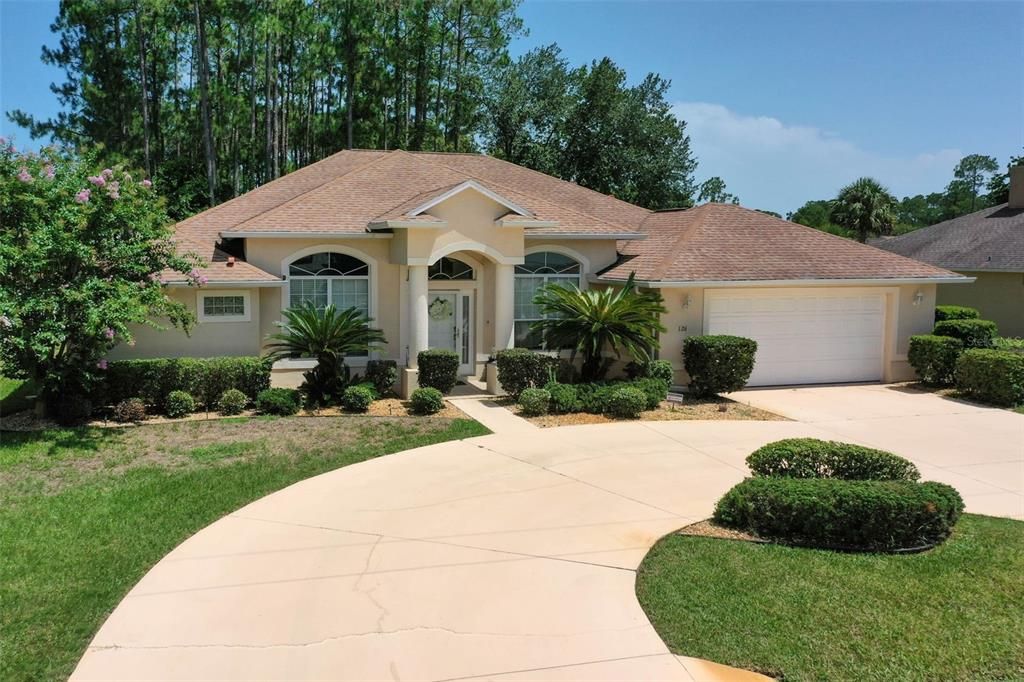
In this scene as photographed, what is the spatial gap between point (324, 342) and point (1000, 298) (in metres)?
20.9

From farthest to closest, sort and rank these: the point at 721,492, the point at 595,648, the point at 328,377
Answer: the point at 328,377, the point at 721,492, the point at 595,648

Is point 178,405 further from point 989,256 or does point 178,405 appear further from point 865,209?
point 865,209

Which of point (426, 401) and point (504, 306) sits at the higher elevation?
point (504, 306)

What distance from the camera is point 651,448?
483 inches

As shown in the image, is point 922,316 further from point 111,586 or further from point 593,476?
point 111,586

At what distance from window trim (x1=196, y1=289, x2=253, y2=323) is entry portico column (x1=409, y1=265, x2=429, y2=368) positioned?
3357 millimetres

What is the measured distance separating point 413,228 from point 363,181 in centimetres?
427

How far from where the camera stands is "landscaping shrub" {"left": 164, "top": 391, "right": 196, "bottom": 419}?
14133 mm

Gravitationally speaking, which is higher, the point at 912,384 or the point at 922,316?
the point at 922,316

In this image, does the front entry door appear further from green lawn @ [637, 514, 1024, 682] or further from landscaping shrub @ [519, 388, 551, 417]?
green lawn @ [637, 514, 1024, 682]

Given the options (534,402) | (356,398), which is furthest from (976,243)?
(356,398)

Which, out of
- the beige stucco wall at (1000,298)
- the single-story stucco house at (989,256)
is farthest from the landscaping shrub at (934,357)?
the beige stucco wall at (1000,298)

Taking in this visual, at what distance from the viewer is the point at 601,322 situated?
15.8m

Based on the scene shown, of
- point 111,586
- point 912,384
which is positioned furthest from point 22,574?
point 912,384
